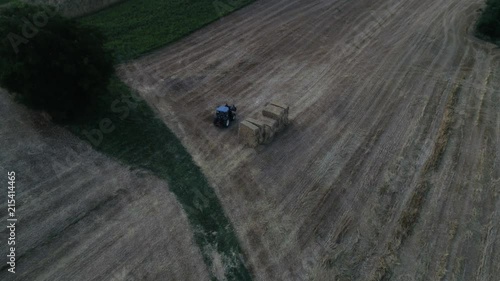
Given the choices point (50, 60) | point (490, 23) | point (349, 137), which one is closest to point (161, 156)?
point (50, 60)

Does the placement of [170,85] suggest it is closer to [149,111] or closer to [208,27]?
[149,111]

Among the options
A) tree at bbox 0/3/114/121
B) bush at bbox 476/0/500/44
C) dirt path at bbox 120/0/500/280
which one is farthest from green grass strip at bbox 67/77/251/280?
bush at bbox 476/0/500/44

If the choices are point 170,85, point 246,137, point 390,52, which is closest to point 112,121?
point 170,85

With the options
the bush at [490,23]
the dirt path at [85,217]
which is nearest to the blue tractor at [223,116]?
the dirt path at [85,217]

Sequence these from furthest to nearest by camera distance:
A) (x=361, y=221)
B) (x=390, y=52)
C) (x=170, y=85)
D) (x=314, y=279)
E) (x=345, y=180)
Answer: (x=390, y=52) < (x=170, y=85) < (x=345, y=180) < (x=361, y=221) < (x=314, y=279)

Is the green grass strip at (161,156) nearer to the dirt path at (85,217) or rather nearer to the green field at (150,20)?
the dirt path at (85,217)

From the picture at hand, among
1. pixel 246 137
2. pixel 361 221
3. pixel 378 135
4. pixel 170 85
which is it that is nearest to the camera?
pixel 361 221

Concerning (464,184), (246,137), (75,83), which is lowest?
(464,184)
